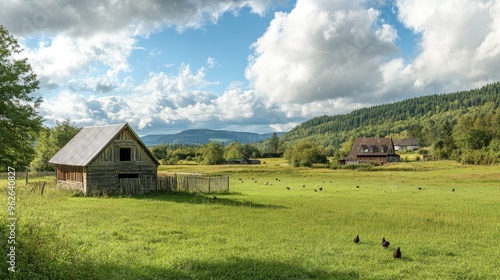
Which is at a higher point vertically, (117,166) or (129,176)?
(117,166)

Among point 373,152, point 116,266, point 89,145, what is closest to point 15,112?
point 89,145

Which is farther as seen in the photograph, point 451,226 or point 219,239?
point 451,226

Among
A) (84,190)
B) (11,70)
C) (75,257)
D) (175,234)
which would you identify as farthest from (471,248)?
(11,70)

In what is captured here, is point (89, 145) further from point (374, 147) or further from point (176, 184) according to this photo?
point (374, 147)

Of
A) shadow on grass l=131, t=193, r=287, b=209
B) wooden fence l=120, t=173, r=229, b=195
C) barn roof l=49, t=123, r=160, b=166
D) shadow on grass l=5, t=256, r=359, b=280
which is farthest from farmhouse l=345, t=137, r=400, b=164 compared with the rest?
shadow on grass l=5, t=256, r=359, b=280

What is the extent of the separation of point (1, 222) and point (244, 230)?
34.8 feet

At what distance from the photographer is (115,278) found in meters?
11.3

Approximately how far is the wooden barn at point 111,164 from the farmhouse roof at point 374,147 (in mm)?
99258

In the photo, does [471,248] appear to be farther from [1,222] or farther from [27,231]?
[1,222]

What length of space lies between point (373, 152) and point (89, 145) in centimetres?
10387

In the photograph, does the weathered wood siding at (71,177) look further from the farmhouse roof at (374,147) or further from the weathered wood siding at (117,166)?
the farmhouse roof at (374,147)

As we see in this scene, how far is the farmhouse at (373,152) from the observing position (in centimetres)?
12225

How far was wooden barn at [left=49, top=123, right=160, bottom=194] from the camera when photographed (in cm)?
3600

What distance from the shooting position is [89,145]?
3947cm
